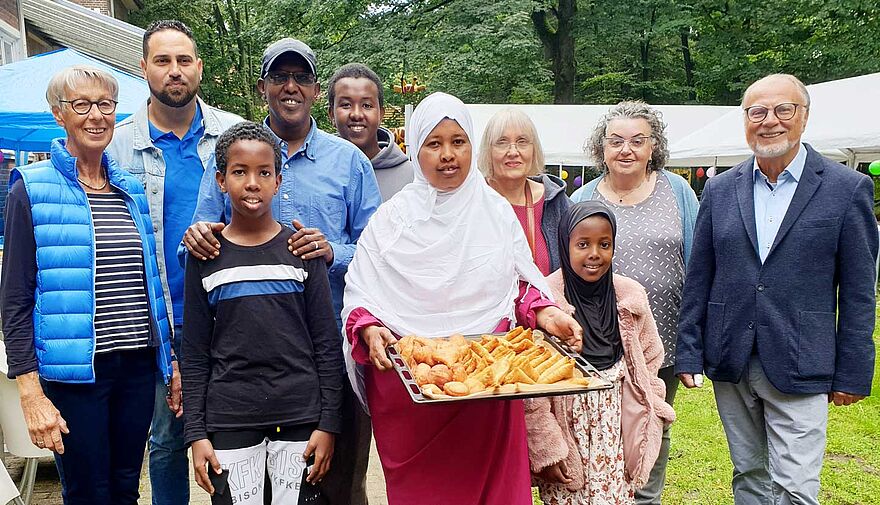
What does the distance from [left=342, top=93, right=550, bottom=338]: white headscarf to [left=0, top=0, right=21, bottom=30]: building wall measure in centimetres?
1115

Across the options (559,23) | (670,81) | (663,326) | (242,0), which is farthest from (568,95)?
(663,326)

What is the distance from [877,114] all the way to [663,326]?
11139mm

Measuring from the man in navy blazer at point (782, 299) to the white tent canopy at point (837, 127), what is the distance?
8.79 m

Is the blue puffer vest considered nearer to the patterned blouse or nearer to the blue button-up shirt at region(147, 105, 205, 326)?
the blue button-up shirt at region(147, 105, 205, 326)

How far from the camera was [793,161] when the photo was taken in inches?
125

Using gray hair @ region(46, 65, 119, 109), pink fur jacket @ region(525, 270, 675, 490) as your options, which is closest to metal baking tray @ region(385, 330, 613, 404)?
pink fur jacket @ region(525, 270, 675, 490)

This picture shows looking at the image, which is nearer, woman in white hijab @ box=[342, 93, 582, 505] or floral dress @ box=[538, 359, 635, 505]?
woman in white hijab @ box=[342, 93, 582, 505]

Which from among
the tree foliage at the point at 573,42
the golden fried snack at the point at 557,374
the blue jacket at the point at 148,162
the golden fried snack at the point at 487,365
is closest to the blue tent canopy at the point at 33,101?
the blue jacket at the point at 148,162

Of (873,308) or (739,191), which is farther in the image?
(739,191)

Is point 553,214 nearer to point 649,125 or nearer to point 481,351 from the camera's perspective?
point 649,125

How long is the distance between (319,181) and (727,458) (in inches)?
157

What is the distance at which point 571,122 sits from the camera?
55.3ft

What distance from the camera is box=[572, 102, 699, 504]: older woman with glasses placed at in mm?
3555

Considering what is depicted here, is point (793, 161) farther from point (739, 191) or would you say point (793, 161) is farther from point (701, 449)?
point (701, 449)
